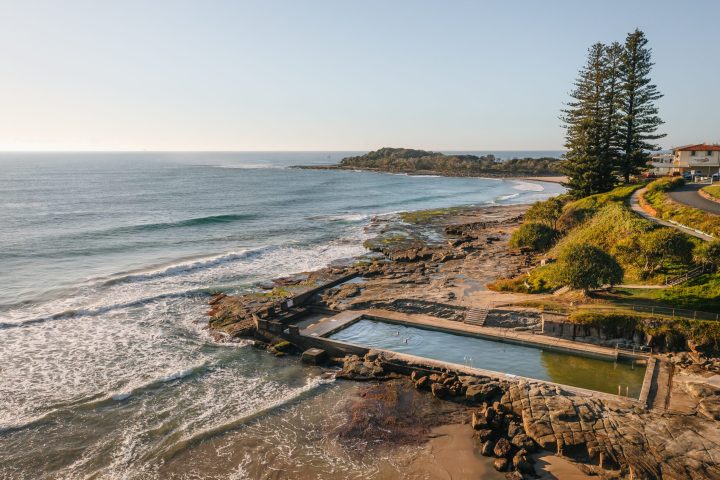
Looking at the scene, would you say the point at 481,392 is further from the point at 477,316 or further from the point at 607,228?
the point at 607,228

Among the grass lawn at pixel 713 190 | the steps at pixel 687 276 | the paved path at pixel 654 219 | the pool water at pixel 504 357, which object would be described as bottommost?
the pool water at pixel 504 357

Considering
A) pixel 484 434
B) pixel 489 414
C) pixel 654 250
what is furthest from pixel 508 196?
pixel 484 434

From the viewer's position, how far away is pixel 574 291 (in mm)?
28953

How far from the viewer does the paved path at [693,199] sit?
116 feet

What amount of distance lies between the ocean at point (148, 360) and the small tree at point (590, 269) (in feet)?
48.3

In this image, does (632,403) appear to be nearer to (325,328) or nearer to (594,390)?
(594,390)

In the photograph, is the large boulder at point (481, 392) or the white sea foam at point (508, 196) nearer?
the large boulder at point (481, 392)

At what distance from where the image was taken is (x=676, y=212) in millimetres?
35531

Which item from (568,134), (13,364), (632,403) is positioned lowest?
(13,364)

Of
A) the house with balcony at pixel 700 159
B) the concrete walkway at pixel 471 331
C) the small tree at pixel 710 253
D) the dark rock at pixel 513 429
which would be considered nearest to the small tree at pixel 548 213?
the small tree at pixel 710 253

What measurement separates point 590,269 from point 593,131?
30.0 metres

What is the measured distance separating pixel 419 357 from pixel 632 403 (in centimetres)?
912

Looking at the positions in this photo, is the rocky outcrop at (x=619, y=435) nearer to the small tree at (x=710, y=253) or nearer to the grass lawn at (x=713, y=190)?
the small tree at (x=710, y=253)

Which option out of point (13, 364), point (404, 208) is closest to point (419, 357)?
point (13, 364)
